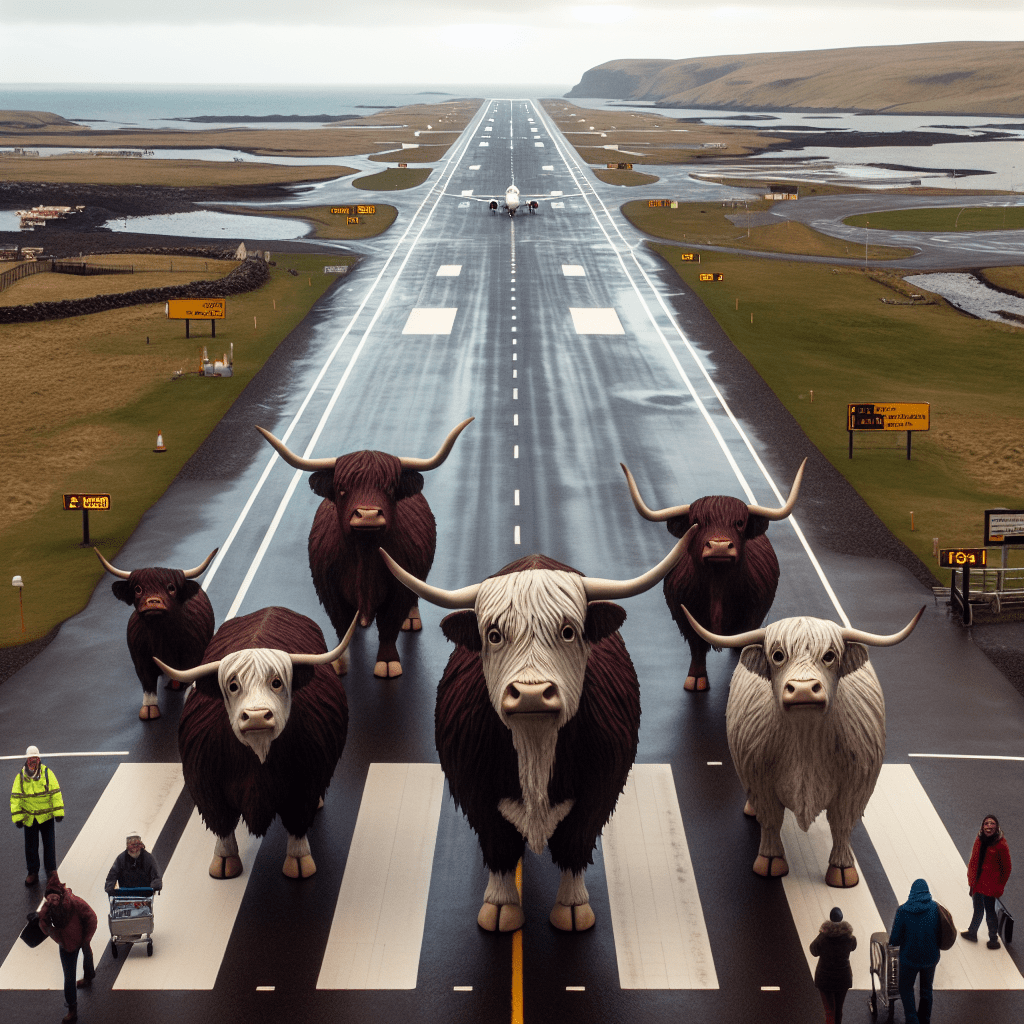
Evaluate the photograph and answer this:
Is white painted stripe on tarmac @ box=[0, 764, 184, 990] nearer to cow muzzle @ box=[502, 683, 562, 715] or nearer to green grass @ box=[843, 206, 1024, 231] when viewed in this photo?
cow muzzle @ box=[502, 683, 562, 715]

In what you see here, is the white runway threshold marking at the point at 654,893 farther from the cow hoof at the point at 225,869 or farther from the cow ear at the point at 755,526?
the cow hoof at the point at 225,869

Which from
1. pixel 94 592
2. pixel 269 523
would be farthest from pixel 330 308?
pixel 94 592

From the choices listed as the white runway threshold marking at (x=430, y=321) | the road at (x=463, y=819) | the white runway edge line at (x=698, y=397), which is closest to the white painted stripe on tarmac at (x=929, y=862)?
the road at (x=463, y=819)

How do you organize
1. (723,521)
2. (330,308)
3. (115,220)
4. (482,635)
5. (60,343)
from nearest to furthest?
(482,635), (723,521), (60,343), (330,308), (115,220)

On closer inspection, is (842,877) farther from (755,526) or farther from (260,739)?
(260,739)

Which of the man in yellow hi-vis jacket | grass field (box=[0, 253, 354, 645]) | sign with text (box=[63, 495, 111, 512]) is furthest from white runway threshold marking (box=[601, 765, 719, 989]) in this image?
sign with text (box=[63, 495, 111, 512])

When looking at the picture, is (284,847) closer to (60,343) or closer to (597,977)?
(597,977)
